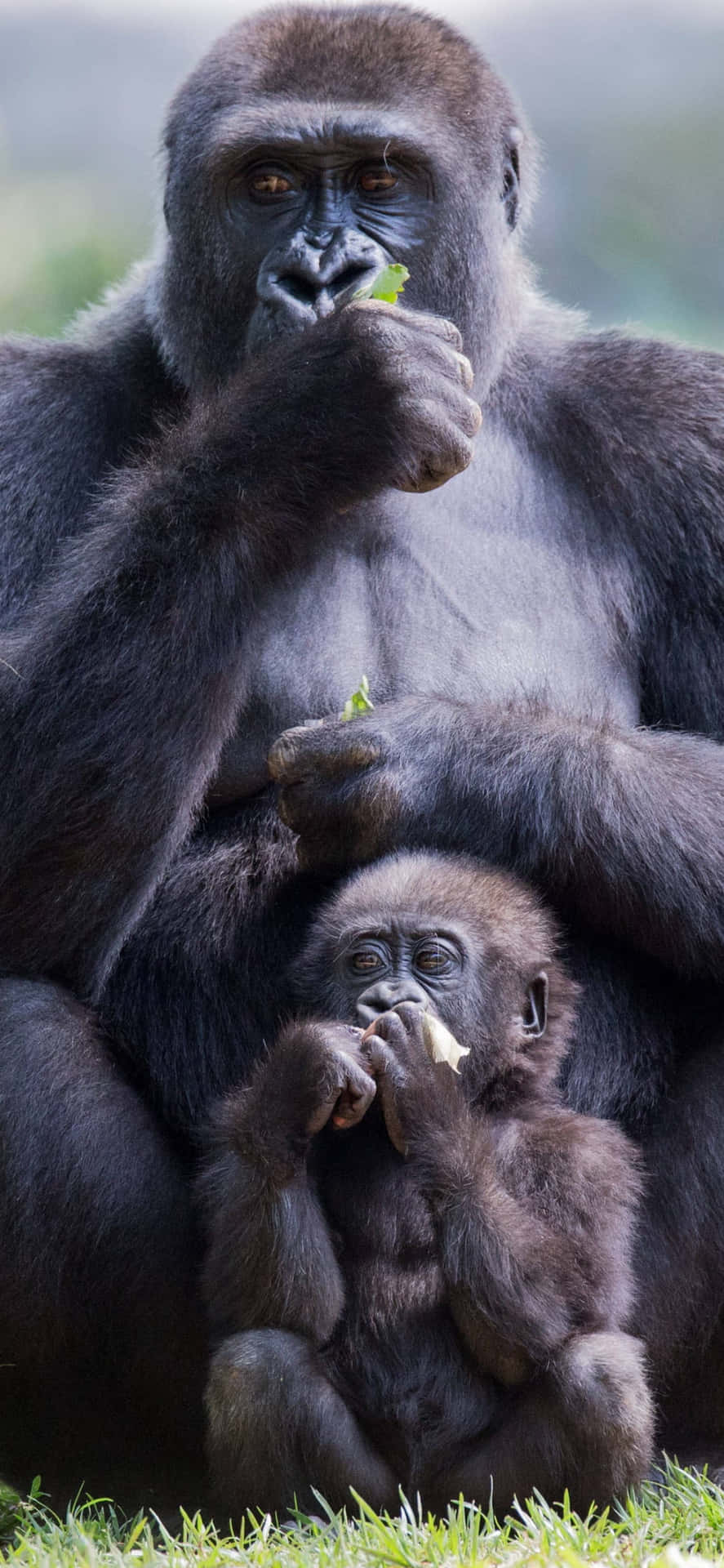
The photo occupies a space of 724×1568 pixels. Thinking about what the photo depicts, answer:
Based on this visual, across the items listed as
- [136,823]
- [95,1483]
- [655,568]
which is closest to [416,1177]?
[136,823]

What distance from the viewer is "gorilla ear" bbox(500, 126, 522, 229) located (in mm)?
3686

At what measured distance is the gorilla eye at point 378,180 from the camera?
11.1 feet

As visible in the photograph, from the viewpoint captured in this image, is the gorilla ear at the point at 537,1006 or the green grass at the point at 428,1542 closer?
the green grass at the point at 428,1542

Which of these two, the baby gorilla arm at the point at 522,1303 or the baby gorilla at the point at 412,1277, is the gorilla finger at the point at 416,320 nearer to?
the baby gorilla at the point at 412,1277

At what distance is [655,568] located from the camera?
3.54 meters

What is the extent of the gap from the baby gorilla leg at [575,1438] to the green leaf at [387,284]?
174 cm

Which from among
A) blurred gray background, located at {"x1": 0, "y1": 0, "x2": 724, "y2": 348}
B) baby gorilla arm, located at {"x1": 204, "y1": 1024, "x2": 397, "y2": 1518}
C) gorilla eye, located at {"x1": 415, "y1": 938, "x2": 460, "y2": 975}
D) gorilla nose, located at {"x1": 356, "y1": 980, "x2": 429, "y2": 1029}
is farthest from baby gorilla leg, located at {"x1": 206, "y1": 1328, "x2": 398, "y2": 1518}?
blurred gray background, located at {"x1": 0, "y1": 0, "x2": 724, "y2": 348}

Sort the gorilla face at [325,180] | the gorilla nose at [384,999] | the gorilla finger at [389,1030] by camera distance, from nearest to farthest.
A: the gorilla finger at [389,1030] → the gorilla nose at [384,999] → the gorilla face at [325,180]

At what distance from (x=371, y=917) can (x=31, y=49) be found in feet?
23.1

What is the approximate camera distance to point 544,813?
309cm

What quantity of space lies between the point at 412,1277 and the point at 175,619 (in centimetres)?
109

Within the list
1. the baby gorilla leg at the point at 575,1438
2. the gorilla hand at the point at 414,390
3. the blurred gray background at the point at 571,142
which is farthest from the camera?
the blurred gray background at the point at 571,142

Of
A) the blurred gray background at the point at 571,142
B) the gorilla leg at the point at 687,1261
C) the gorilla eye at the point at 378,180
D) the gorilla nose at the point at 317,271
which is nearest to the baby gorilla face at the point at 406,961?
the gorilla leg at the point at 687,1261

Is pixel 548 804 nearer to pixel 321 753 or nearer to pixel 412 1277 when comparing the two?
pixel 321 753
